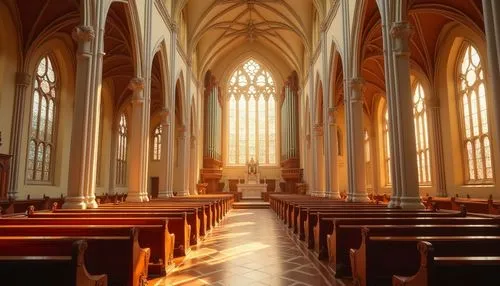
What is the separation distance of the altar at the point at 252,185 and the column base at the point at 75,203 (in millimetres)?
18197

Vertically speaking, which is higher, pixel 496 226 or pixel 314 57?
pixel 314 57

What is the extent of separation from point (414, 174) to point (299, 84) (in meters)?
Answer: 20.0

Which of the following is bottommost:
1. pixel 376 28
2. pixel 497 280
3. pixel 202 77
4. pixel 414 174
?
pixel 497 280

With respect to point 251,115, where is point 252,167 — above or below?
below

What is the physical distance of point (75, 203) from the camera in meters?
8.89

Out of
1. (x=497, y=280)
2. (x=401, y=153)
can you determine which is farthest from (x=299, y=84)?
(x=497, y=280)

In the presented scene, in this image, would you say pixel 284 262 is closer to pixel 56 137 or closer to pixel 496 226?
pixel 496 226

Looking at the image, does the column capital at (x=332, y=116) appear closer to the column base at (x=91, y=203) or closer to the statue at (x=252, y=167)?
the statue at (x=252, y=167)

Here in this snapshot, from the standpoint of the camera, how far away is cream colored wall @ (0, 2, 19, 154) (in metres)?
13.7

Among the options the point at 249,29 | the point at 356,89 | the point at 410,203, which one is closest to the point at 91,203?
the point at 410,203

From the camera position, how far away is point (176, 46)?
19.2 meters

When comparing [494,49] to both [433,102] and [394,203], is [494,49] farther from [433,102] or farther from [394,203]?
[433,102]

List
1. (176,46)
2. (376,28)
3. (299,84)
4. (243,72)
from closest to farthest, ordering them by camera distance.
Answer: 1. (376,28)
2. (176,46)
3. (299,84)
4. (243,72)

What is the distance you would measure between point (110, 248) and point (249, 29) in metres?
25.0
